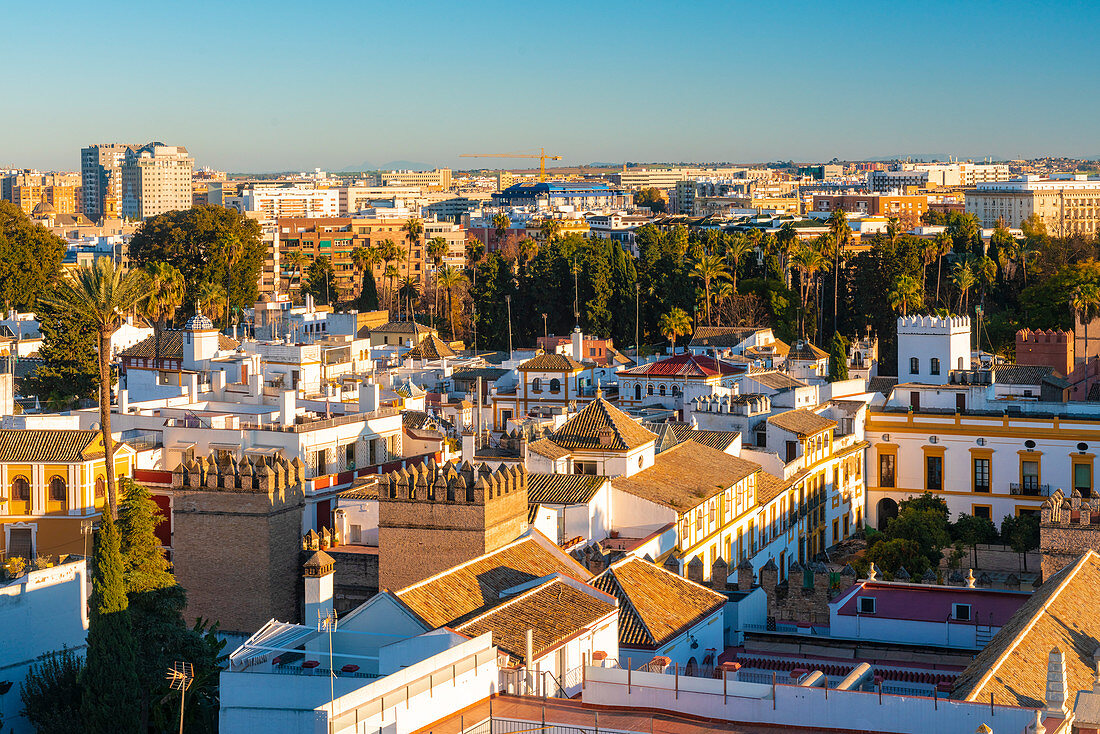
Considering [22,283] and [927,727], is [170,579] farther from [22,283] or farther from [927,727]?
[22,283]

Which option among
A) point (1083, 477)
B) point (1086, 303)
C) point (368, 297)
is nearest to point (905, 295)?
point (1086, 303)

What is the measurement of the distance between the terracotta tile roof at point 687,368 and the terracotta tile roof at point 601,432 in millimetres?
19436

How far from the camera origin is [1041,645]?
21.3 meters


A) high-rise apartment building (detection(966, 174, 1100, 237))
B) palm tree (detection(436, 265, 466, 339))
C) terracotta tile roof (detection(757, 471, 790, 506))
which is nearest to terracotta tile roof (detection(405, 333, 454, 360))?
palm tree (detection(436, 265, 466, 339))

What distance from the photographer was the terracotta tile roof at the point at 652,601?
24641mm

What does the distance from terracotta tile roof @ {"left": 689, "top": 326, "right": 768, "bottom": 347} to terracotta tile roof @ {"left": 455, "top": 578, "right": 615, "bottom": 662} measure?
52.9 meters

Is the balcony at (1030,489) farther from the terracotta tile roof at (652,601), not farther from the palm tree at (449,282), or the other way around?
the palm tree at (449,282)

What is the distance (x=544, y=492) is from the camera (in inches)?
1371

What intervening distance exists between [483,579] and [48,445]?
1952 centimetres

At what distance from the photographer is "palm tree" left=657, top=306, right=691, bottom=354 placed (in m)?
85.1

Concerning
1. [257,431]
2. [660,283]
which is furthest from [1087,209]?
[257,431]

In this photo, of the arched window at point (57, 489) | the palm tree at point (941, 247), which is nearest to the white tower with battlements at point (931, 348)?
the arched window at point (57, 489)

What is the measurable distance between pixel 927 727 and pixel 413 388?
39215 millimetres

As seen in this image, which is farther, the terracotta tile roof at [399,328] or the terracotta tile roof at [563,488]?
the terracotta tile roof at [399,328]
